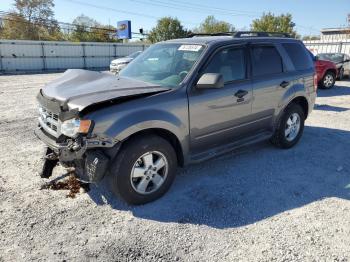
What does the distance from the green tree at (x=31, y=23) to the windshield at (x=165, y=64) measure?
48.5m

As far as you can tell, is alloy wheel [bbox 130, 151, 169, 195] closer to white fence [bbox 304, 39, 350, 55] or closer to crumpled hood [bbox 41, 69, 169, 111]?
crumpled hood [bbox 41, 69, 169, 111]

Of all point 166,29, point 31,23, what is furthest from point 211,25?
point 31,23

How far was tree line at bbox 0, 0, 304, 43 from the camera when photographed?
4831 centimetres

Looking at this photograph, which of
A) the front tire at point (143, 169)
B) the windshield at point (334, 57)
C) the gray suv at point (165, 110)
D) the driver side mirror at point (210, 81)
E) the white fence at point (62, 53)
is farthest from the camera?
the white fence at point (62, 53)

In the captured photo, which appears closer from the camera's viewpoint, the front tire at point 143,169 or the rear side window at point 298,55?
the front tire at point 143,169

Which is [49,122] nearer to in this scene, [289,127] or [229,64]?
[229,64]

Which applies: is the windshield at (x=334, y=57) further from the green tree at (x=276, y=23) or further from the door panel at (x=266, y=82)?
the green tree at (x=276, y=23)

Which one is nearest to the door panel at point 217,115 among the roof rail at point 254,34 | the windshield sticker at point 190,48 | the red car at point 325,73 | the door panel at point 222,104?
the door panel at point 222,104

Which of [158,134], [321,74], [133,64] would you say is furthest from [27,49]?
[158,134]

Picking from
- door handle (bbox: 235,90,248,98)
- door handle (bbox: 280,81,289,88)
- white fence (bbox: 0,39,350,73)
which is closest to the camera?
door handle (bbox: 235,90,248,98)

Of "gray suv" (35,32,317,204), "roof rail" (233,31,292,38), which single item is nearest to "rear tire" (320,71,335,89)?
"roof rail" (233,31,292,38)

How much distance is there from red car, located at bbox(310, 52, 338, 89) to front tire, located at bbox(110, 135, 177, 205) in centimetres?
1112

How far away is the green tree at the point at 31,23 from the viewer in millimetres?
48156

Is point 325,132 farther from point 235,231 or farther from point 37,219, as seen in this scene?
point 37,219
